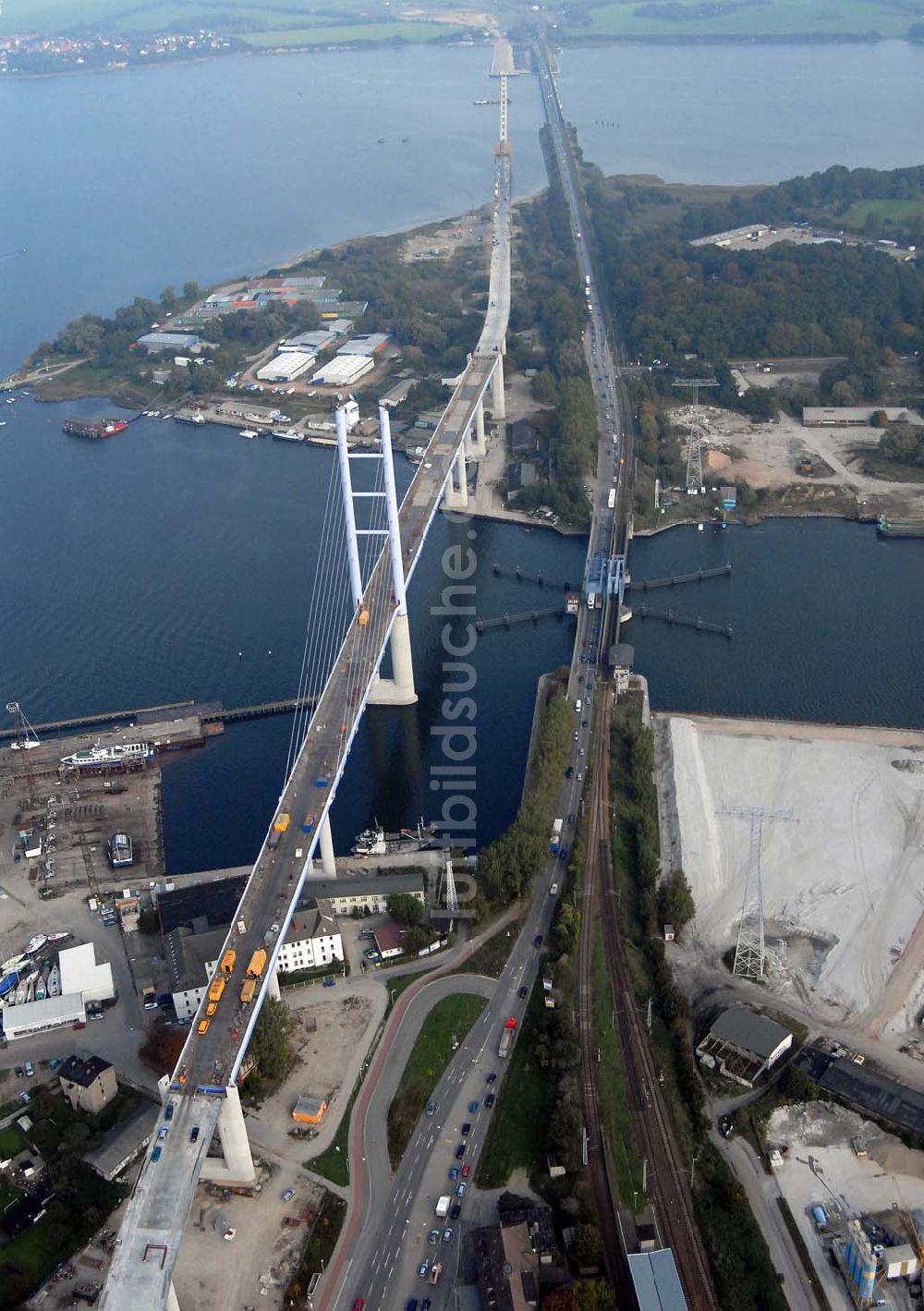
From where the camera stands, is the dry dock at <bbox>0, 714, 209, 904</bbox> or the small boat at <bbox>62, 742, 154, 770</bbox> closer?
the dry dock at <bbox>0, 714, 209, 904</bbox>

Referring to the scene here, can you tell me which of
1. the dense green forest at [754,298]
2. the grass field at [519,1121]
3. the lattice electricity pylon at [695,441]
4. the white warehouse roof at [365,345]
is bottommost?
the grass field at [519,1121]

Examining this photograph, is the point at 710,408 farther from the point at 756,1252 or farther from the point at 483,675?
the point at 756,1252

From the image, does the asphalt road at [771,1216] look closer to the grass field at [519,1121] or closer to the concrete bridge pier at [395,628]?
the grass field at [519,1121]

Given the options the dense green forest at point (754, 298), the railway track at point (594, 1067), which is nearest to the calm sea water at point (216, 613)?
the railway track at point (594, 1067)

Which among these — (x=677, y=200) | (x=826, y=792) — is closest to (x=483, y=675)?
(x=826, y=792)

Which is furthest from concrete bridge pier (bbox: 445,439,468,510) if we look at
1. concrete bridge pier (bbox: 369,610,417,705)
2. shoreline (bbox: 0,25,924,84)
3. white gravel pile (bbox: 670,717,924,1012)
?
shoreline (bbox: 0,25,924,84)

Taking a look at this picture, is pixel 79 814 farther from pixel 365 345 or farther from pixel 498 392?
pixel 365 345

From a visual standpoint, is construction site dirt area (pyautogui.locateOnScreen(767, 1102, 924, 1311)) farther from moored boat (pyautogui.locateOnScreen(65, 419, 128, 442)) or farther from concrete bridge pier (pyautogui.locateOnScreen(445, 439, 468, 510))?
moored boat (pyautogui.locateOnScreen(65, 419, 128, 442))
